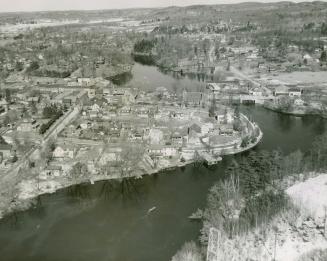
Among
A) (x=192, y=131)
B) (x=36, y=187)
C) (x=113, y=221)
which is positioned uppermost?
(x=192, y=131)

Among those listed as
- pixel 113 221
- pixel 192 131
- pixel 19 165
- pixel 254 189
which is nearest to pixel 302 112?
pixel 192 131

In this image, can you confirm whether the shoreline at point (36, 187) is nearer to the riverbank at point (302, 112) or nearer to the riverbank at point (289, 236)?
the riverbank at point (289, 236)

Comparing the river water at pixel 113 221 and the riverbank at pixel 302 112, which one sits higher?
the riverbank at pixel 302 112

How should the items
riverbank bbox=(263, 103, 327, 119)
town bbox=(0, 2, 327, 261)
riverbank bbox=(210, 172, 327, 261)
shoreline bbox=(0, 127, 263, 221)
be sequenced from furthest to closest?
riverbank bbox=(263, 103, 327, 119)
shoreline bbox=(0, 127, 263, 221)
town bbox=(0, 2, 327, 261)
riverbank bbox=(210, 172, 327, 261)

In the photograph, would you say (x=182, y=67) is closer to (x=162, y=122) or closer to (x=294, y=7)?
(x=162, y=122)

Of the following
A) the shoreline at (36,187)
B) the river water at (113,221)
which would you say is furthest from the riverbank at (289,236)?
the shoreline at (36,187)

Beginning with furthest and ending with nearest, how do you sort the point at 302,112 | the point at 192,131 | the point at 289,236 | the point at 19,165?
the point at 302,112
the point at 192,131
the point at 19,165
the point at 289,236

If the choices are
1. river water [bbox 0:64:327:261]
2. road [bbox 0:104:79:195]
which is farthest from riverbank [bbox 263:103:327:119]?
road [bbox 0:104:79:195]

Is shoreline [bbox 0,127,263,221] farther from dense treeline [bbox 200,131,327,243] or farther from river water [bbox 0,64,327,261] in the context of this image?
dense treeline [bbox 200,131,327,243]

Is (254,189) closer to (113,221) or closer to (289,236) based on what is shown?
(289,236)
